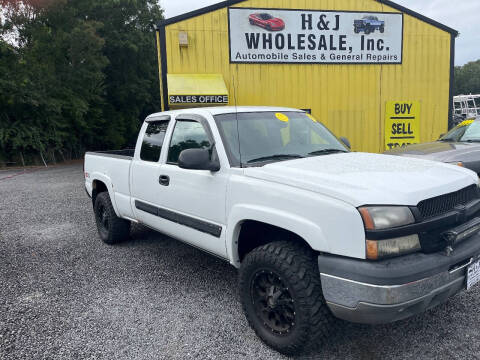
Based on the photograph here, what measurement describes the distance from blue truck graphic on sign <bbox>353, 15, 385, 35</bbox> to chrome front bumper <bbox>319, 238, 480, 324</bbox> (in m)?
10.9

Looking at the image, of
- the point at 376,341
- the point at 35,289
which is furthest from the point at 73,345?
the point at 376,341

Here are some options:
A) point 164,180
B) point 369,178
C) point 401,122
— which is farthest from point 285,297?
point 401,122

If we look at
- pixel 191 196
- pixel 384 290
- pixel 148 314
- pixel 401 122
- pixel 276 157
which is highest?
pixel 401 122

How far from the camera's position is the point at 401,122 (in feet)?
41.4

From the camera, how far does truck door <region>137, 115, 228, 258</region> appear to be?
312cm

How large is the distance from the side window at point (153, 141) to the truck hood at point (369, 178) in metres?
1.48

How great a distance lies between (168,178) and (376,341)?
2.27 metres

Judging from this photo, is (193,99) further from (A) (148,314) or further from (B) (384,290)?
(B) (384,290)

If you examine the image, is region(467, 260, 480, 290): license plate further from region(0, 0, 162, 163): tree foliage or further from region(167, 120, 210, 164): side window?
region(0, 0, 162, 163): tree foliage

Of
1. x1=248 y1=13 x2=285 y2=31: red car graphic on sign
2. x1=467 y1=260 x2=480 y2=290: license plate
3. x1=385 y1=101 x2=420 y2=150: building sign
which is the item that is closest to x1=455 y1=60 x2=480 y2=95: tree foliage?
x1=385 y1=101 x2=420 y2=150: building sign

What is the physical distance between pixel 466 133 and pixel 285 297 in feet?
19.8

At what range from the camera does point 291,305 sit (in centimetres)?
252

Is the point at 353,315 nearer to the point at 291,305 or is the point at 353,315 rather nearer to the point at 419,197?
the point at 291,305

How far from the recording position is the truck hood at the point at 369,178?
7.36 ft
